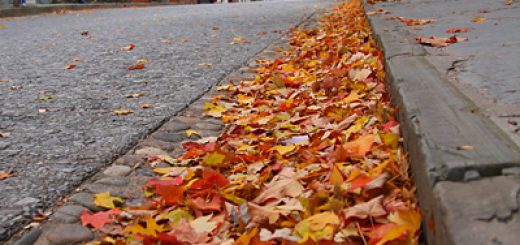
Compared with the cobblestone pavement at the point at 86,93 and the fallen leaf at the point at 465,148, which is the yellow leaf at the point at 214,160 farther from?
the fallen leaf at the point at 465,148

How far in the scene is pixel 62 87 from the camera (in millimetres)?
3549

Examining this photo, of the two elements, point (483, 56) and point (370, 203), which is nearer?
point (370, 203)

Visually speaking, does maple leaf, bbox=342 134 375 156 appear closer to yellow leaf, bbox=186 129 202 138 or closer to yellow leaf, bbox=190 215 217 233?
yellow leaf, bbox=190 215 217 233

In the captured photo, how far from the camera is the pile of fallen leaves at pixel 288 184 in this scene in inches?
55.0

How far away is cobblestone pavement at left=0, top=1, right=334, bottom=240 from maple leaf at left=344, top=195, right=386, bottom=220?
36.3 inches

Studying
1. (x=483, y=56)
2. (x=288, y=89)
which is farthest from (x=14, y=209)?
(x=483, y=56)

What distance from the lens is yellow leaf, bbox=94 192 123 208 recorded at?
5.84 ft

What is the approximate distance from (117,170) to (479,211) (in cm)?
144

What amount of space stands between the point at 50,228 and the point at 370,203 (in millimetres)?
916

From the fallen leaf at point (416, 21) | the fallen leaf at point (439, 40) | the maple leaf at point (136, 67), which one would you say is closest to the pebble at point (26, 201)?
the fallen leaf at point (439, 40)

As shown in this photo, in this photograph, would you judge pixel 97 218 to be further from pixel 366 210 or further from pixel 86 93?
pixel 86 93

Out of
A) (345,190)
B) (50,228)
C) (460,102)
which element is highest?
(460,102)

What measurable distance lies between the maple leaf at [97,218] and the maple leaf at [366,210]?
0.72 metres

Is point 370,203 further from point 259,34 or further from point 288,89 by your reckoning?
point 259,34
